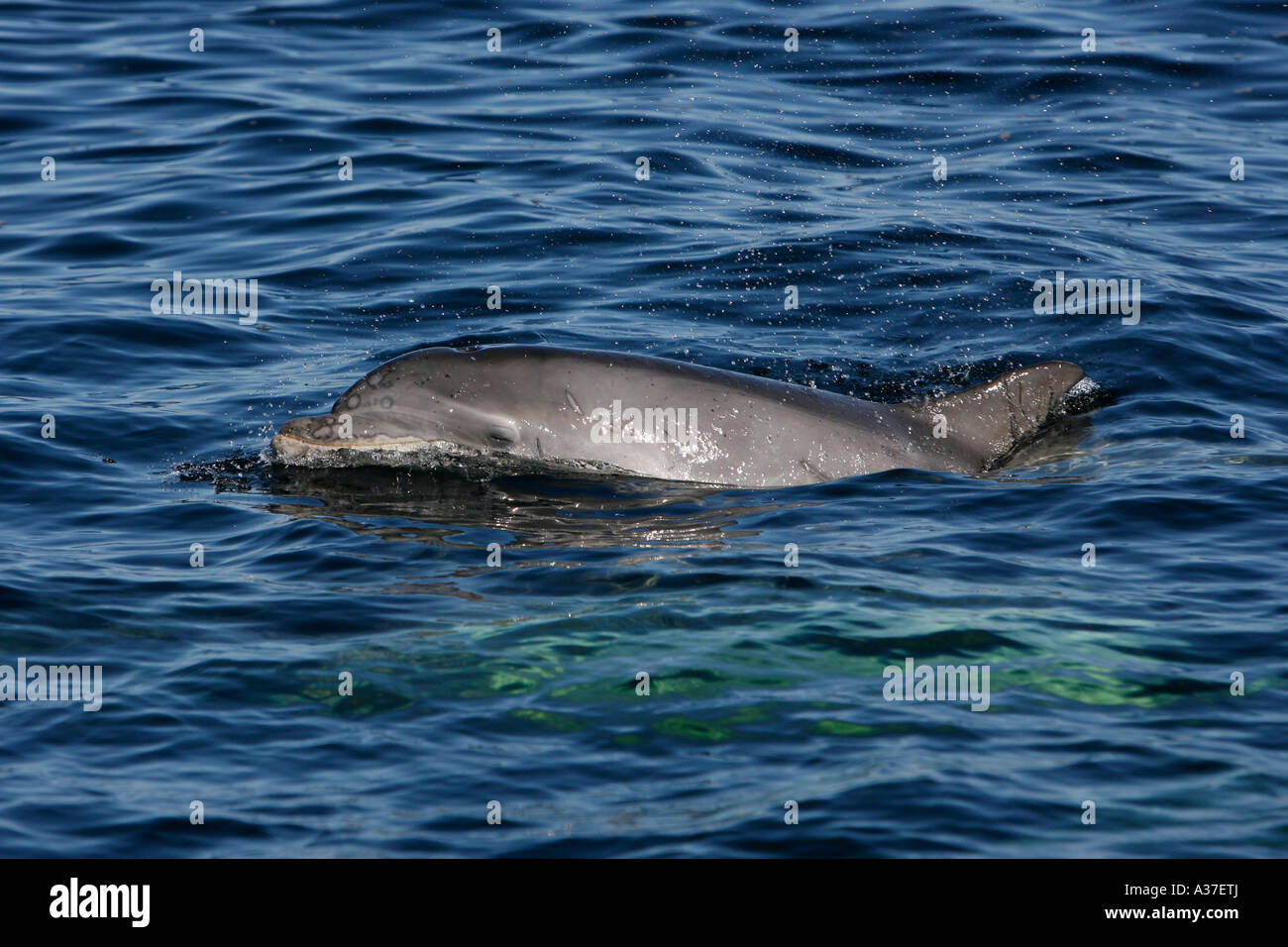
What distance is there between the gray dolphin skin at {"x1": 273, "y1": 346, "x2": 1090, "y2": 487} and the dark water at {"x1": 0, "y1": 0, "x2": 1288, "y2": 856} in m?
0.24

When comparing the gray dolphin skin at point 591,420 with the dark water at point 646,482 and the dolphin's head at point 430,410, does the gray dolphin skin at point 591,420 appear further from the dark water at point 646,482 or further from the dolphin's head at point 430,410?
the dark water at point 646,482

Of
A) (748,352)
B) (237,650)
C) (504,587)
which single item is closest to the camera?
(237,650)

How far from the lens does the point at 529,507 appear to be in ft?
36.2

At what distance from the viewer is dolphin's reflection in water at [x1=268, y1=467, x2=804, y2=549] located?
10516 millimetres

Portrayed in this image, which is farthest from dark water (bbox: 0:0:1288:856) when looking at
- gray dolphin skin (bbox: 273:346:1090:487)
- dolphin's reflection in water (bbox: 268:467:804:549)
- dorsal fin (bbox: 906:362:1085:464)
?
dorsal fin (bbox: 906:362:1085:464)

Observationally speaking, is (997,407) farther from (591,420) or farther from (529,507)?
(529,507)

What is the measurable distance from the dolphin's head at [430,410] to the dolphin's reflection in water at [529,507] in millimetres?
338

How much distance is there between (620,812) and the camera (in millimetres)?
7391

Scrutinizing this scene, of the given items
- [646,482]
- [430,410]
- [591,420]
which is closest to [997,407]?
[646,482]

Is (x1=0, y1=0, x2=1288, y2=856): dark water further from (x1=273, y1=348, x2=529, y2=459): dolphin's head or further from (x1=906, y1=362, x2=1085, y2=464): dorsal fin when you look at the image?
(x1=906, y1=362, x2=1085, y2=464): dorsal fin

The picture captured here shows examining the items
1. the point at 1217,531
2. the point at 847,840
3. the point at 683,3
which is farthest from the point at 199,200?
the point at 847,840
